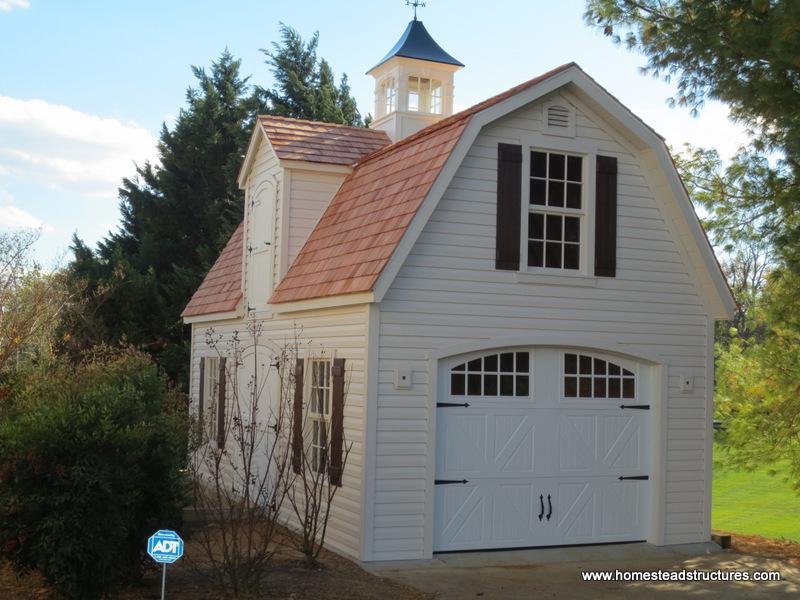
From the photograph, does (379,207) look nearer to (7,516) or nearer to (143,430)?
(143,430)

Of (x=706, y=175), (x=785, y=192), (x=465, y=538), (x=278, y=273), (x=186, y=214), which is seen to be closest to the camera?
(x=465, y=538)

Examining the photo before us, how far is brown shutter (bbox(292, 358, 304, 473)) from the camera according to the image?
42.1 ft

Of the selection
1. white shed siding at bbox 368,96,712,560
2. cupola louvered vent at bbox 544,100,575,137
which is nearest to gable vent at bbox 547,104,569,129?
cupola louvered vent at bbox 544,100,575,137

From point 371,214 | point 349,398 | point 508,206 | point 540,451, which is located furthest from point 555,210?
point 349,398

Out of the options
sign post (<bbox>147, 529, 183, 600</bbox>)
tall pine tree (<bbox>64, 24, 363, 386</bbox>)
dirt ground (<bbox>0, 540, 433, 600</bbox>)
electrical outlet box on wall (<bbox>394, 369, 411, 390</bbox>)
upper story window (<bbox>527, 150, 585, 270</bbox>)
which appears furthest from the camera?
tall pine tree (<bbox>64, 24, 363, 386</bbox>)

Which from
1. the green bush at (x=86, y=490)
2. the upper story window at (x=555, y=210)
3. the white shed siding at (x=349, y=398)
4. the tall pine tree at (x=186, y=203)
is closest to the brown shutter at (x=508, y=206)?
the upper story window at (x=555, y=210)

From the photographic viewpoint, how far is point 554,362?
1217 cm

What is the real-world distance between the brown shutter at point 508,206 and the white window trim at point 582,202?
78mm

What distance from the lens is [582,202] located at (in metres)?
12.4

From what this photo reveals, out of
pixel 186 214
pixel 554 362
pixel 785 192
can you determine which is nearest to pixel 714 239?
pixel 785 192

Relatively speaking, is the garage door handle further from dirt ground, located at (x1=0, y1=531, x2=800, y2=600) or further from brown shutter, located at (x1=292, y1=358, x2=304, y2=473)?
brown shutter, located at (x1=292, y1=358, x2=304, y2=473)

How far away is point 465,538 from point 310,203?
5559 millimetres

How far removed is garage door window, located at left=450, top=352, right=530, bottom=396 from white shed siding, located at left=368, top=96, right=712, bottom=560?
0.36 metres

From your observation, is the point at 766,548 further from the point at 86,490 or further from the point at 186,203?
the point at 186,203
